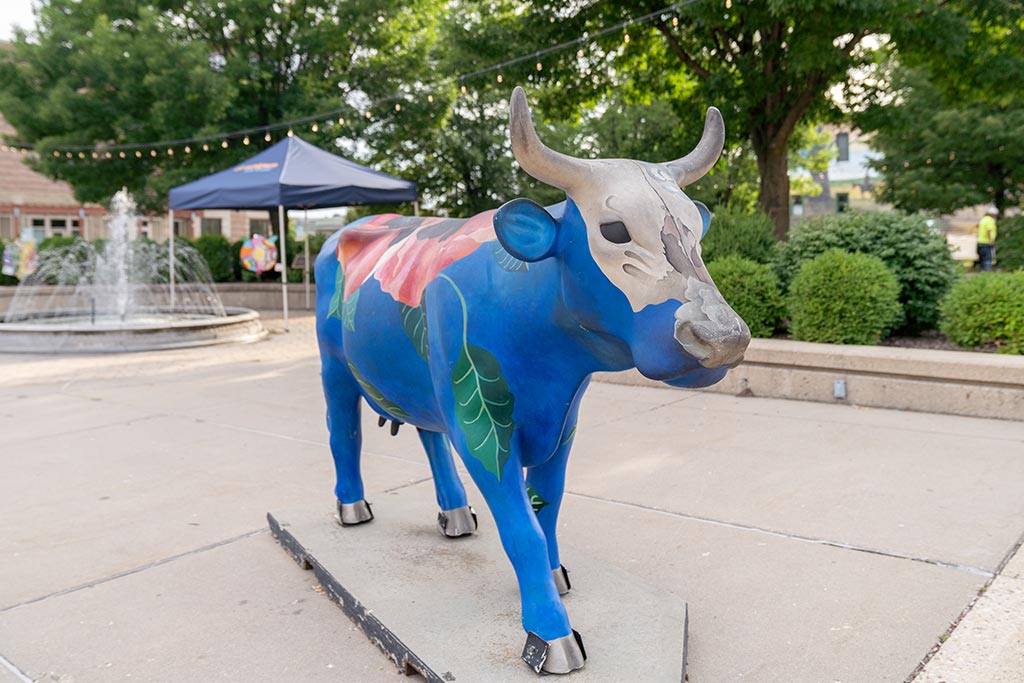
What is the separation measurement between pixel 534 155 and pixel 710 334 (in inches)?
25.9

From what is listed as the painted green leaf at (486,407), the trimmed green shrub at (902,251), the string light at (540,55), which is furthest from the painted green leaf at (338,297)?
the string light at (540,55)

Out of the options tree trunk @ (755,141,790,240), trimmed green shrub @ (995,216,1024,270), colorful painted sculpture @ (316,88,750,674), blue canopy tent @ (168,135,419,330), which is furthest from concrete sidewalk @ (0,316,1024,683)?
tree trunk @ (755,141,790,240)

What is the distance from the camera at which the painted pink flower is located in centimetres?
280

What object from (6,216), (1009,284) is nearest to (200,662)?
(1009,284)

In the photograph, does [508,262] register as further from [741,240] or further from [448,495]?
[741,240]

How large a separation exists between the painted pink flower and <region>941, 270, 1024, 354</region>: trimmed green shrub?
574 cm

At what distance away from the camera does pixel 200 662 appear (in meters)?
2.77

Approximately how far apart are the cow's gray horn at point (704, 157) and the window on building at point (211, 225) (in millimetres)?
48046

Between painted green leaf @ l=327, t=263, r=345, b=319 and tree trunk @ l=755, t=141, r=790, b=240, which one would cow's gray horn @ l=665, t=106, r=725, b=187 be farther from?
tree trunk @ l=755, t=141, r=790, b=240

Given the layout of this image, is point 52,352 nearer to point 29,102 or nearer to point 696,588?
point 696,588

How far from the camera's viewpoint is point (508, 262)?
8.31ft

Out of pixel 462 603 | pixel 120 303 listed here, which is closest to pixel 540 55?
pixel 120 303

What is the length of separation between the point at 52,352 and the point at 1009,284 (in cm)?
1142

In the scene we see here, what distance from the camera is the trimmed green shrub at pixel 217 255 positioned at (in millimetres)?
20031
